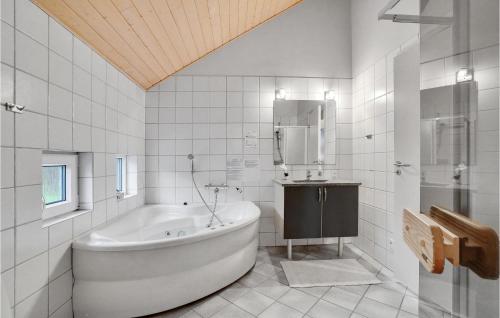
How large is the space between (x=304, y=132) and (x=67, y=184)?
8.14 feet

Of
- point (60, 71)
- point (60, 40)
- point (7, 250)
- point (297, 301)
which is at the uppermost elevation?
point (60, 40)

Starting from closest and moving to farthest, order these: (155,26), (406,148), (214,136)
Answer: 1. (155,26)
2. (406,148)
3. (214,136)

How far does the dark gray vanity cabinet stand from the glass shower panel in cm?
191

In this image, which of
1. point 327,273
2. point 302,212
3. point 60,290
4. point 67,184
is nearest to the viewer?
point 60,290

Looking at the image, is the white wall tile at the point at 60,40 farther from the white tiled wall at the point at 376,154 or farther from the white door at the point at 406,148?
the white tiled wall at the point at 376,154

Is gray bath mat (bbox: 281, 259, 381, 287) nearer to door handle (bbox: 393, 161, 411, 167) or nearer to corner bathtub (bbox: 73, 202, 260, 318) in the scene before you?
corner bathtub (bbox: 73, 202, 260, 318)

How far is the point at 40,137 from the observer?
4.33 feet

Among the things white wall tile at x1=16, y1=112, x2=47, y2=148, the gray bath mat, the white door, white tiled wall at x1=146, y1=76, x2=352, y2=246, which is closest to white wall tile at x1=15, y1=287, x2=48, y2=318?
white wall tile at x1=16, y1=112, x2=47, y2=148

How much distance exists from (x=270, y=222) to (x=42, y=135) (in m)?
2.35

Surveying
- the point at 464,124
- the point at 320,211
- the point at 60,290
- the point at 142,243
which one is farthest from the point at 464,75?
the point at 320,211

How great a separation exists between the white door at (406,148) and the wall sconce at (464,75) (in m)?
1.69

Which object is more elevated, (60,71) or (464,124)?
(60,71)

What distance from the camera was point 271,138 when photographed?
2.96 m

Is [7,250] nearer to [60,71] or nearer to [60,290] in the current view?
[60,290]
